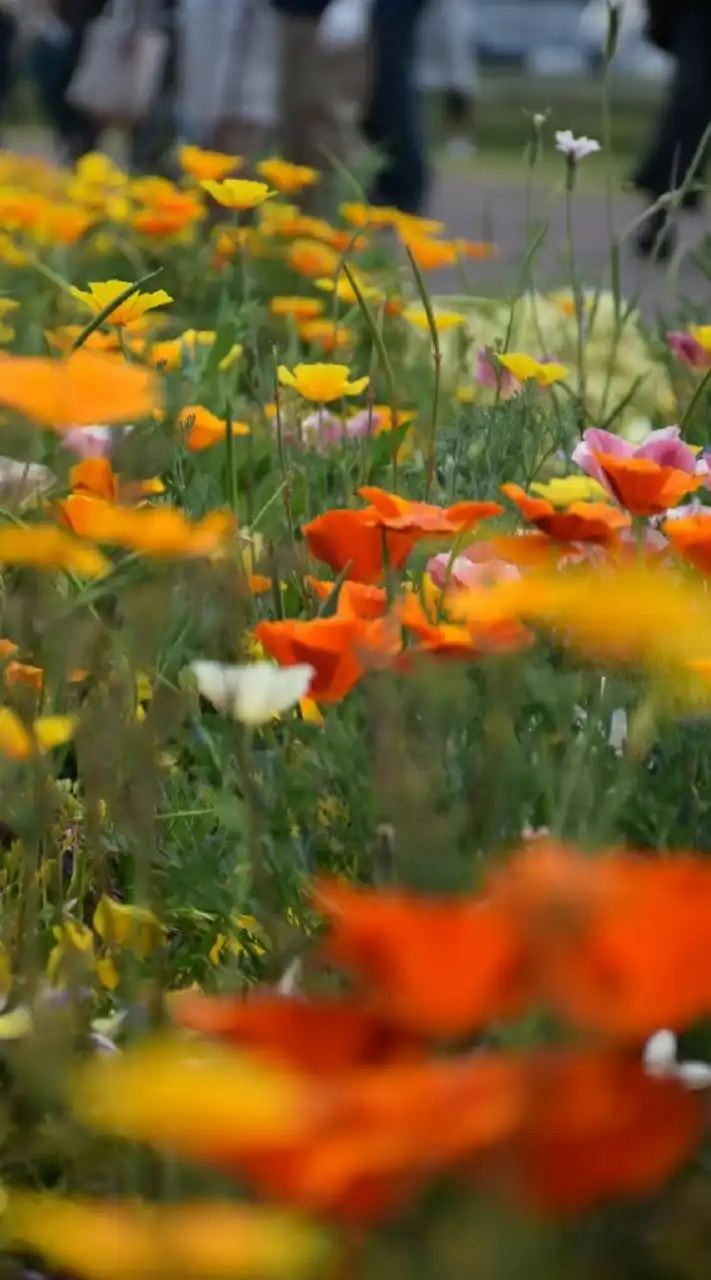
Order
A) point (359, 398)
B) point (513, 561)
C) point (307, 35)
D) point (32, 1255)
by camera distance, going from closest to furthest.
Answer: point (32, 1255)
point (513, 561)
point (359, 398)
point (307, 35)

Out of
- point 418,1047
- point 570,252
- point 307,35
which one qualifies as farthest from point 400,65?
point 418,1047

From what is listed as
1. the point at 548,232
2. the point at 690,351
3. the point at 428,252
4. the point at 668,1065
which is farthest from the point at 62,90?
the point at 668,1065

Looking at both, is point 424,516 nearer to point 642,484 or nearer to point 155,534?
point 642,484

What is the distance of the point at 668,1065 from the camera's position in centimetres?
60

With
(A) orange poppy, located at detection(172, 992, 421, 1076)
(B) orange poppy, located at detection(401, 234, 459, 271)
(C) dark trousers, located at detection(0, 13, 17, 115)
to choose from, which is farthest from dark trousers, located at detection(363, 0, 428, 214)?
(A) orange poppy, located at detection(172, 992, 421, 1076)

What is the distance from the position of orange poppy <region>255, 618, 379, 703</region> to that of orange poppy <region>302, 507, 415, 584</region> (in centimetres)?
13

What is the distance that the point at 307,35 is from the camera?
476 cm

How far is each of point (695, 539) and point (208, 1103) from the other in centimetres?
46

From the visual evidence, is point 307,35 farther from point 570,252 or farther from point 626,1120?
point 626,1120

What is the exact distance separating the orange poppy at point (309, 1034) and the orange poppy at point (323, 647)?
0.32 meters

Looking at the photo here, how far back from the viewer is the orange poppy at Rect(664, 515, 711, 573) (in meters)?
0.77

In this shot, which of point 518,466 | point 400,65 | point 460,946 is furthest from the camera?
point 400,65

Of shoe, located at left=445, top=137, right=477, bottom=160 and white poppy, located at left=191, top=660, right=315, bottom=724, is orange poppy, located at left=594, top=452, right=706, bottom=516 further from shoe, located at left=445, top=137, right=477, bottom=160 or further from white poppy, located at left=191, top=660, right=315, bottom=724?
shoe, located at left=445, top=137, right=477, bottom=160

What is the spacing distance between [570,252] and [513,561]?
812 millimetres
